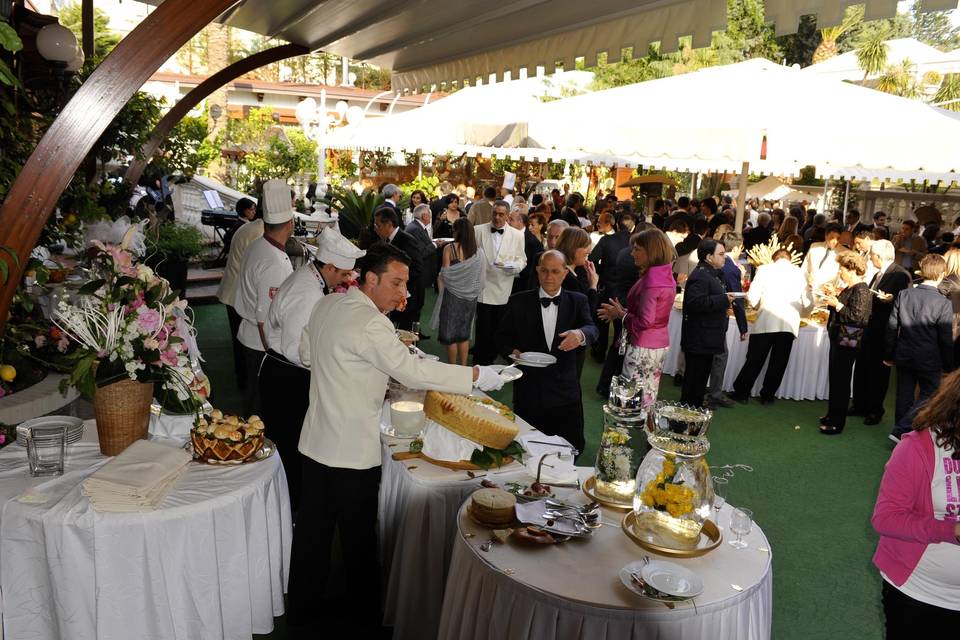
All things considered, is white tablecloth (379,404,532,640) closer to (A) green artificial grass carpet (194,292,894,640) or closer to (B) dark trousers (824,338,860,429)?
(A) green artificial grass carpet (194,292,894,640)

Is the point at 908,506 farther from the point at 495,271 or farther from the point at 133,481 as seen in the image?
the point at 495,271

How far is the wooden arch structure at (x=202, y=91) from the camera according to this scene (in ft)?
21.3

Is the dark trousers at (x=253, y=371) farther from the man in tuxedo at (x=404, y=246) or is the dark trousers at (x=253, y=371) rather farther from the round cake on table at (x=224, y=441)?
the man in tuxedo at (x=404, y=246)

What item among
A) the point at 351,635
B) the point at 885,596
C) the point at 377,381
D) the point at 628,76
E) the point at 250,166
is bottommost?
the point at 351,635

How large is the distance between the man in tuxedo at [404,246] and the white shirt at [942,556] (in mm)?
4839

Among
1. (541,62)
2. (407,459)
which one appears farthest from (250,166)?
(407,459)

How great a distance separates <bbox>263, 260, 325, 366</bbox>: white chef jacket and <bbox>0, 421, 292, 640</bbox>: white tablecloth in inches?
45.5

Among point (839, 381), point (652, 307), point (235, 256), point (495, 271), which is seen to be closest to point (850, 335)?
point (839, 381)

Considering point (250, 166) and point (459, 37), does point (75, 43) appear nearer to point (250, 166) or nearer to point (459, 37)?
point (459, 37)

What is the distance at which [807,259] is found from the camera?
7.54 metres

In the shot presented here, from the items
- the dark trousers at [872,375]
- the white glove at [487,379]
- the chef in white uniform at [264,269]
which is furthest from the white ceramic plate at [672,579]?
the dark trousers at [872,375]

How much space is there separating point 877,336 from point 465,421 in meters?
4.94

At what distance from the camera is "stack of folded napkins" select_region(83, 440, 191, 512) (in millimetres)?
2441

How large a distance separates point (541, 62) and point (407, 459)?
381 cm
